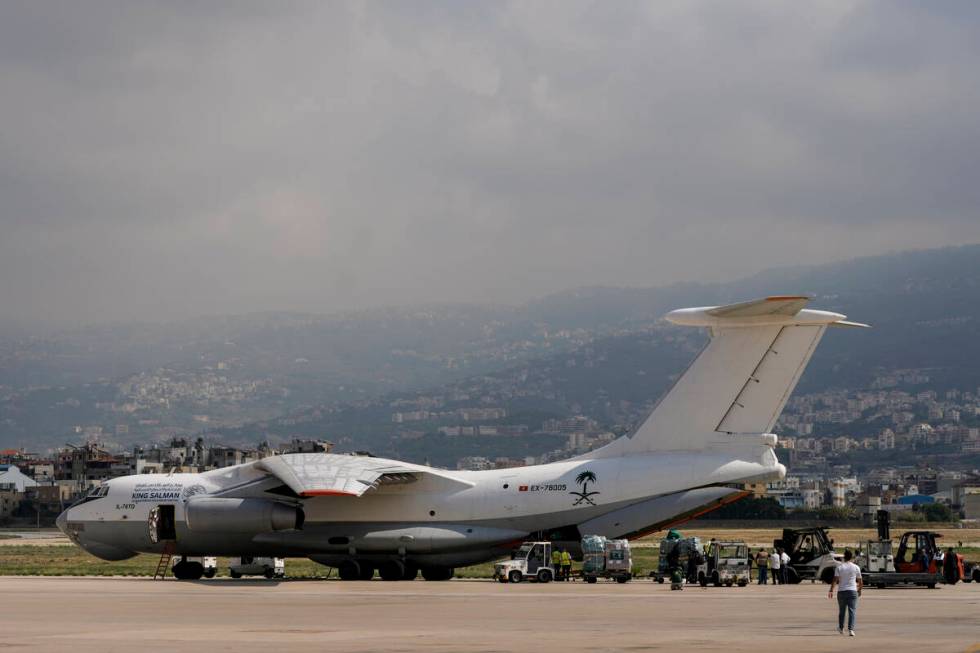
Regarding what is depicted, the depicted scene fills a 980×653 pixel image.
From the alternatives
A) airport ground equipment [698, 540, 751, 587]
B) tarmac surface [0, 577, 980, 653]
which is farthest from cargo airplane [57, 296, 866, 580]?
tarmac surface [0, 577, 980, 653]

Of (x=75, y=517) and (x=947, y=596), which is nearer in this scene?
(x=947, y=596)

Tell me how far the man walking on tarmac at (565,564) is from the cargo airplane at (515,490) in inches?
13.0

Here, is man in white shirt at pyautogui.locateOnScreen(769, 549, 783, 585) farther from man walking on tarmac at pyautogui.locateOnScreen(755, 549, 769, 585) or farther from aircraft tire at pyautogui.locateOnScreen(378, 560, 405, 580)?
aircraft tire at pyautogui.locateOnScreen(378, 560, 405, 580)

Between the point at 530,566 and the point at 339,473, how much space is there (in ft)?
18.8

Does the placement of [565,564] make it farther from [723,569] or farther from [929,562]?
[929,562]

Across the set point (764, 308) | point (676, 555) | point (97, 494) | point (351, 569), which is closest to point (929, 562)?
point (676, 555)

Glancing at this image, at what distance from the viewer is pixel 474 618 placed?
27.3m

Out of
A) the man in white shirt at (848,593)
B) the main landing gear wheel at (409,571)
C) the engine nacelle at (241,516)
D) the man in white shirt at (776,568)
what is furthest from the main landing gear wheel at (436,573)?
the man in white shirt at (848,593)

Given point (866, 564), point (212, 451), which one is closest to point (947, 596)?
point (866, 564)

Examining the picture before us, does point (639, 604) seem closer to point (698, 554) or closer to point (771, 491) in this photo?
point (698, 554)

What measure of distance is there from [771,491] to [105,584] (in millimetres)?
161187

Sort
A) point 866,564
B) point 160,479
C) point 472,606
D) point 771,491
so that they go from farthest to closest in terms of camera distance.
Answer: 1. point 771,491
2. point 160,479
3. point 866,564
4. point 472,606

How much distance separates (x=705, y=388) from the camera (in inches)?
1586

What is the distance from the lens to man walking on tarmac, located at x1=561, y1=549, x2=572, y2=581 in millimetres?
40531
